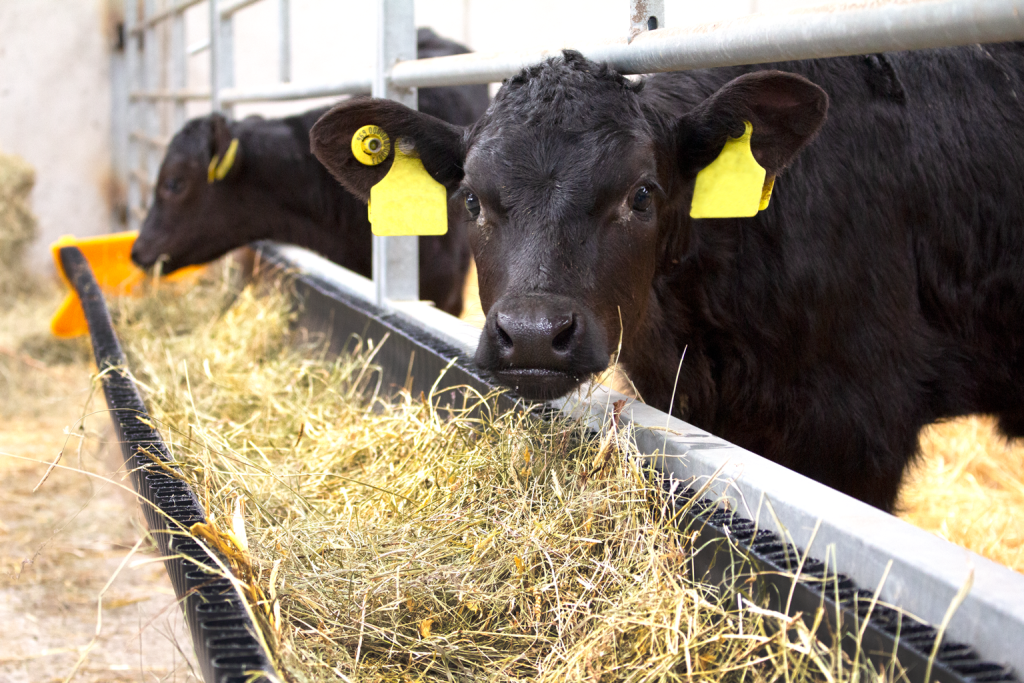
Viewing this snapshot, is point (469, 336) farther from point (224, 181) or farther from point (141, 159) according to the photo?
point (141, 159)

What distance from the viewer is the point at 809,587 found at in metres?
1.26

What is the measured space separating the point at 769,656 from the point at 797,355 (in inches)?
51.3

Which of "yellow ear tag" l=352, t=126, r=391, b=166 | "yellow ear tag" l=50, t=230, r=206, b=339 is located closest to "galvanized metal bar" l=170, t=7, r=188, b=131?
"yellow ear tag" l=50, t=230, r=206, b=339

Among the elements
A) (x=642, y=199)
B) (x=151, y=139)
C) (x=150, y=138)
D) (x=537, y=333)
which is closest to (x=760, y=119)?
(x=642, y=199)

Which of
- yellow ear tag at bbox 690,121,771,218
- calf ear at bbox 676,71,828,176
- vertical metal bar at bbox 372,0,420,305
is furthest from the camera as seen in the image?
vertical metal bar at bbox 372,0,420,305

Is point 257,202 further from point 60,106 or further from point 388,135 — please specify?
point 60,106

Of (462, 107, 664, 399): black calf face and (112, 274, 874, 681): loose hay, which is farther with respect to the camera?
(462, 107, 664, 399): black calf face

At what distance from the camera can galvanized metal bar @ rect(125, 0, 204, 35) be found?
6332 mm

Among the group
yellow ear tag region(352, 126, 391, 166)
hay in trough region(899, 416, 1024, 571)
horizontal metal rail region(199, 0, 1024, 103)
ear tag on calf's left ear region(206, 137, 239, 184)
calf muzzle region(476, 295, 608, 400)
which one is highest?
horizontal metal rail region(199, 0, 1024, 103)

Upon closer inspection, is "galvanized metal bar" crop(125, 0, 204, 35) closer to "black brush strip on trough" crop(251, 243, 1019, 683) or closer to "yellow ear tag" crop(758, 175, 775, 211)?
"yellow ear tag" crop(758, 175, 775, 211)

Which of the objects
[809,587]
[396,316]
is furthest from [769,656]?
[396,316]

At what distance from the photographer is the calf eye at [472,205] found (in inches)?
86.4

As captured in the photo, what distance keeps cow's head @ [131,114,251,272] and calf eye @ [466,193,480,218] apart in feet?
10.7

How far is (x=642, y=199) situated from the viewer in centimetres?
208
